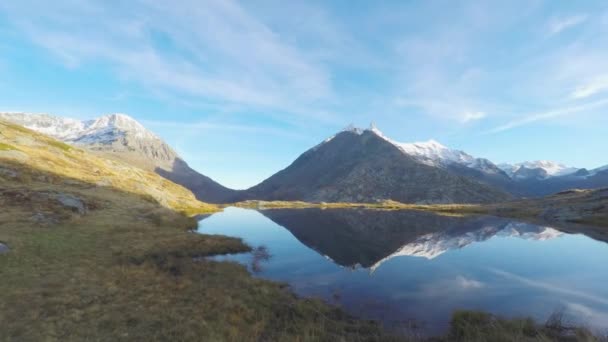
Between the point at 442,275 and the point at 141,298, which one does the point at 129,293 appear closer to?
the point at 141,298

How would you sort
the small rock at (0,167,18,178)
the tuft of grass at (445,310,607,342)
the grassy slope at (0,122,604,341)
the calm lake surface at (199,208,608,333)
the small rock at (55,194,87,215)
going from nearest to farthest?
the tuft of grass at (445,310,607,342)
the grassy slope at (0,122,604,341)
the calm lake surface at (199,208,608,333)
the small rock at (55,194,87,215)
the small rock at (0,167,18,178)

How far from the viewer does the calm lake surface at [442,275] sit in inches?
993

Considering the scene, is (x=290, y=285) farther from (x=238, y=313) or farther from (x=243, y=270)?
(x=238, y=313)

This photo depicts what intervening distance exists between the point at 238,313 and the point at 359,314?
386 inches

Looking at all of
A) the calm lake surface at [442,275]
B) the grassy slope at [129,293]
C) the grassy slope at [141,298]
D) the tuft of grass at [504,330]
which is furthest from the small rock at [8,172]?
the tuft of grass at [504,330]

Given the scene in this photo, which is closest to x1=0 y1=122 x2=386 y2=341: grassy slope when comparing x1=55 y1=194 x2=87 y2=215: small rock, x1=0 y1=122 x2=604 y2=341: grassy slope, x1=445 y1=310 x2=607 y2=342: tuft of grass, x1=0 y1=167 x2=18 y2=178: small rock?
x1=0 y1=122 x2=604 y2=341: grassy slope

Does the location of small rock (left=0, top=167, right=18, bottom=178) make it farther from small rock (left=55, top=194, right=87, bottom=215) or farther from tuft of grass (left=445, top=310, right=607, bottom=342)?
tuft of grass (left=445, top=310, right=607, bottom=342)

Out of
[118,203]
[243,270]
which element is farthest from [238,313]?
[118,203]

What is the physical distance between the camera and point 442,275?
3656cm

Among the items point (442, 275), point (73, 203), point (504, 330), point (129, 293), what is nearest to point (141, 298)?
point (129, 293)

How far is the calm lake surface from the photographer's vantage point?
25.2 metres

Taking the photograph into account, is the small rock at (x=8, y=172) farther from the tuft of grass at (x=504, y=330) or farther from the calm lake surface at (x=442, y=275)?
the tuft of grass at (x=504, y=330)

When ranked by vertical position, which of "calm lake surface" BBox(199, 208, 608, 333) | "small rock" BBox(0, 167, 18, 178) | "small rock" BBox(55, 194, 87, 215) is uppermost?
"small rock" BBox(0, 167, 18, 178)

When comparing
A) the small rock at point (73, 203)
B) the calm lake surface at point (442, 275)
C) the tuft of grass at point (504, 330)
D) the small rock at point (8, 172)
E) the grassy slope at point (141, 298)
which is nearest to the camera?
the tuft of grass at point (504, 330)
